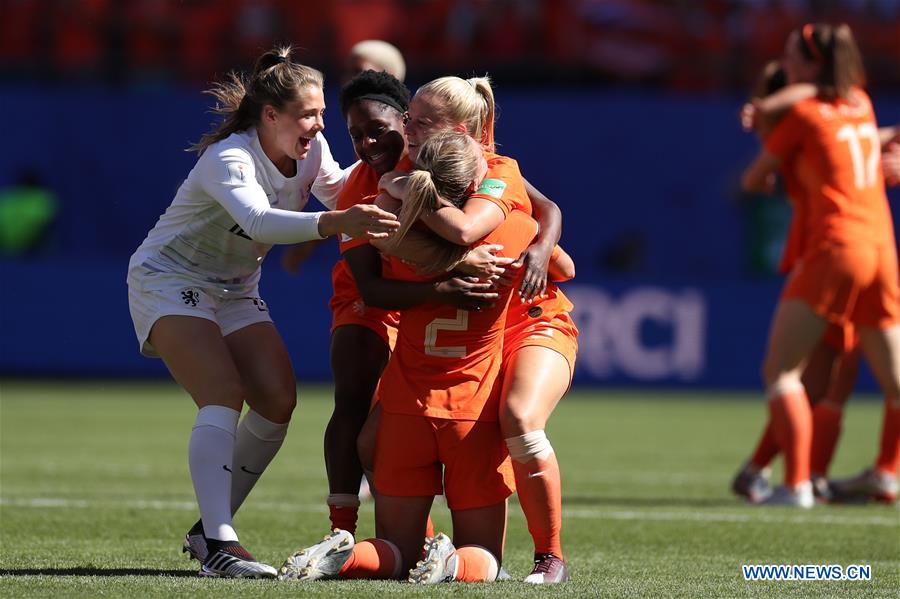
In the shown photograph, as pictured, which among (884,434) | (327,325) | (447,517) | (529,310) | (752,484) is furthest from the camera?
(327,325)

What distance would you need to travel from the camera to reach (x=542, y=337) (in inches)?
190

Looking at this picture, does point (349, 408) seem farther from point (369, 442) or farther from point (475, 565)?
point (475, 565)

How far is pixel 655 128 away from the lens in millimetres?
17000

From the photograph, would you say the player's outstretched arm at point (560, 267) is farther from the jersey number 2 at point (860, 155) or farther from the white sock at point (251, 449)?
the jersey number 2 at point (860, 155)

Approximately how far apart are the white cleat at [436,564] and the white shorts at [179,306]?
1.18m

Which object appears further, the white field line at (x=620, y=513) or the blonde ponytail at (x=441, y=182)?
the white field line at (x=620, y=513)

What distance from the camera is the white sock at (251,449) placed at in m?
5.23

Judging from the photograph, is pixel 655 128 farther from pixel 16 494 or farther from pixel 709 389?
pixel 16 494

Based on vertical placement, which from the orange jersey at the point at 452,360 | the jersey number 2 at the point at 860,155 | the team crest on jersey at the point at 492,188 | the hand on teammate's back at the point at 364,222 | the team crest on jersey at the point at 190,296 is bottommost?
the orange jersey at the point at 452,360

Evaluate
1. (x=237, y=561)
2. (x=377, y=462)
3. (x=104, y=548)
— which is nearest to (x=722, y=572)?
(x=377, y=462)

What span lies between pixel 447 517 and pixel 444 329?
7.22 feet

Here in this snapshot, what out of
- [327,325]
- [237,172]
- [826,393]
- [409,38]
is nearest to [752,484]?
[826,393]

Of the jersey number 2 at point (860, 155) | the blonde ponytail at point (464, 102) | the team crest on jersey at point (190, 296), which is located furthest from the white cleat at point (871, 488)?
the team crest on jersey at point (190, 296)

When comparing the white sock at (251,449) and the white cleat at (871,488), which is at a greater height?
the white sock at (251,449)
